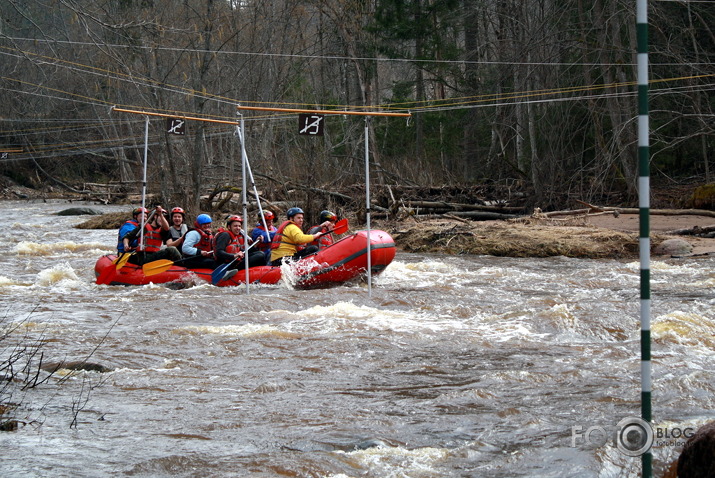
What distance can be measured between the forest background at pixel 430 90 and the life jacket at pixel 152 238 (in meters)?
3.70

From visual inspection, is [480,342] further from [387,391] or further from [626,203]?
[626,203]

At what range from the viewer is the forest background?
20.8 m

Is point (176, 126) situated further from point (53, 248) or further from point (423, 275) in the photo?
point (53, 248)

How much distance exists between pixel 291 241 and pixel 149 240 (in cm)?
281

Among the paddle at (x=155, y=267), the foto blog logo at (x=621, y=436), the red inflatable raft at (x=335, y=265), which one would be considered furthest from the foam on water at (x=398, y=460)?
the paddle at (x=155, y=267)

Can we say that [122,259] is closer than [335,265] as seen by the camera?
No

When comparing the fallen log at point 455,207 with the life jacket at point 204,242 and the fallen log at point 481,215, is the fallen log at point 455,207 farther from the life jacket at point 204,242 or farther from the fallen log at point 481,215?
the life jacket at point 204,242

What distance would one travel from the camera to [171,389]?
694 centimetres

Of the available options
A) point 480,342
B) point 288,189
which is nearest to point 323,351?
point 480,342

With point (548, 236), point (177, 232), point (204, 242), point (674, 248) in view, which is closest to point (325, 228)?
point (204, 242)

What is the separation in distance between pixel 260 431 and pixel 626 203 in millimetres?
17440

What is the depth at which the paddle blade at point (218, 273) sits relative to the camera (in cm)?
1333

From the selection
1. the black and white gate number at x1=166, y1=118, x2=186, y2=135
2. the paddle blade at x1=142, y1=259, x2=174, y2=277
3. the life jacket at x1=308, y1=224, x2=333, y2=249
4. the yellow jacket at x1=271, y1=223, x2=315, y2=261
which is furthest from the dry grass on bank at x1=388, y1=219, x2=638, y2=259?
the paddle blade at x1=142, y1=259, x2=174, y2=277

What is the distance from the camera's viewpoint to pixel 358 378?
7.35 metres
